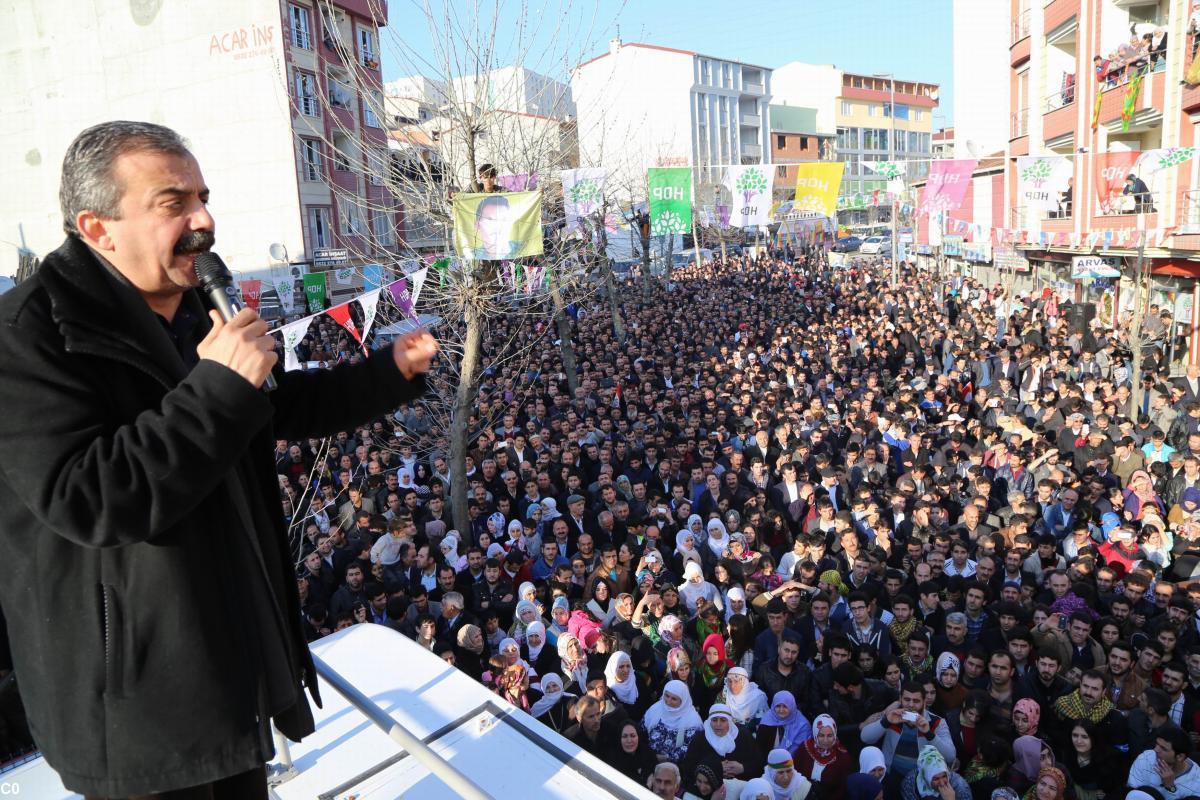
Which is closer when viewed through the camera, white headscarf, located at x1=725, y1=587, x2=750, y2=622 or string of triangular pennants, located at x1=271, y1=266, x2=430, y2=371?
white headscarf, located at x1=725, y1=587, x2=750, y2=622

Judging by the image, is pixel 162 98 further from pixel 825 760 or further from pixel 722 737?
pixel 825 760

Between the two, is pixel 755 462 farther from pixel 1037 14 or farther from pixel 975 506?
pixel 1037 14

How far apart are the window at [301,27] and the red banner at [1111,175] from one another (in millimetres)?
23433

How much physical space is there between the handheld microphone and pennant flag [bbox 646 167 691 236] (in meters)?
15.2

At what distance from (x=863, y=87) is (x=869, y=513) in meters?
74.5

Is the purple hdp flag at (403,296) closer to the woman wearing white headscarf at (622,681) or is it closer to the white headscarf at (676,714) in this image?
the woman wearing white headscarf at (622,681)

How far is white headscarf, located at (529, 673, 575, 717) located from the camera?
5914 millimetres

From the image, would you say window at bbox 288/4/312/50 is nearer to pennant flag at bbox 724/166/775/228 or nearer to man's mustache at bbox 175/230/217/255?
pennant flag at bbox 724/166/775/228

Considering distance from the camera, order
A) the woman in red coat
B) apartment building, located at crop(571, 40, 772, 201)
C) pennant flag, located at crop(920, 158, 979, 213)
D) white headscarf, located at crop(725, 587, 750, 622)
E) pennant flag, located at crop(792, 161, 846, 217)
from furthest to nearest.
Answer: apartment building, located at crop(571, 40, 772, 201), pennant flag, located at crop(920, 158, 979, 213), pennant flag, located at crop(792, 161, 846, 217), white headscarf, located at crop(725, 587, 750, 622), the woman in red coat

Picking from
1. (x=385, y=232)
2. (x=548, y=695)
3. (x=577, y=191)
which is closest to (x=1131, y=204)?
(x=577, y=191)

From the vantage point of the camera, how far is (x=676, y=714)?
5.59 m

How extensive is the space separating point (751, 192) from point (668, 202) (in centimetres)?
225

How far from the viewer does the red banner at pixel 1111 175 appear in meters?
17.0

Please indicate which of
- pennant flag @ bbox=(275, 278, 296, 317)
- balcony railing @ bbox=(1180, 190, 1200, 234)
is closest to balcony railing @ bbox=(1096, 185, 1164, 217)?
balcony railing @ bbox=(1180, 190, 1200, 234)
